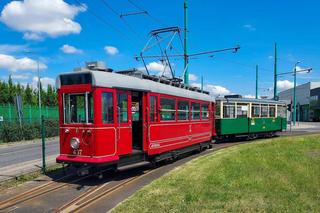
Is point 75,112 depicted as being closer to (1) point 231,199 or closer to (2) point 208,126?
→ (1) point 231,199

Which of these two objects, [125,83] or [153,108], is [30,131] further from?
[125,83]

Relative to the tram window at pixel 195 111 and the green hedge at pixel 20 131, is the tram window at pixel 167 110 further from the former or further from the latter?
Result: the green hedge at pixel 20 131

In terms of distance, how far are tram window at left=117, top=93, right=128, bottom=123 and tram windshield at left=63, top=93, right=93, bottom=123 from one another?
90 centimetres

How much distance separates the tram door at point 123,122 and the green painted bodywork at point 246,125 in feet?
40.3

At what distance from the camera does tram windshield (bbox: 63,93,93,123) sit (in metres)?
9.08

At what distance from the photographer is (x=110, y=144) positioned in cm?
918

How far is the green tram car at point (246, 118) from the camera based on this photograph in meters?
21.5

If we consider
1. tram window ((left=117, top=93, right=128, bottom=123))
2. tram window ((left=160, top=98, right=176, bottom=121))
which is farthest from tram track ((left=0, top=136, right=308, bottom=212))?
tram window ((left=160, top=98, right=176, bottom=121))

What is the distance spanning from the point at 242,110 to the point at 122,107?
48.2ft

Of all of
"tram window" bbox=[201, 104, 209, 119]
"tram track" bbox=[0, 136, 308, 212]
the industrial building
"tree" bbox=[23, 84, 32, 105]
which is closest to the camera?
"tram track" bbox=[0, 136, 308, 212]

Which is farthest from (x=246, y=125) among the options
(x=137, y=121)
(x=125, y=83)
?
(x=125, y=83)

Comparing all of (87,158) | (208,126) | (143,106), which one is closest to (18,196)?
(87,158)

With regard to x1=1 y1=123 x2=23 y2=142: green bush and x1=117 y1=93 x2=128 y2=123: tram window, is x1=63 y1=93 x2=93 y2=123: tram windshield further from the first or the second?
x1=1 y1=123 x2=23 y2=142: green bush

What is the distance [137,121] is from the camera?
1077 cm
